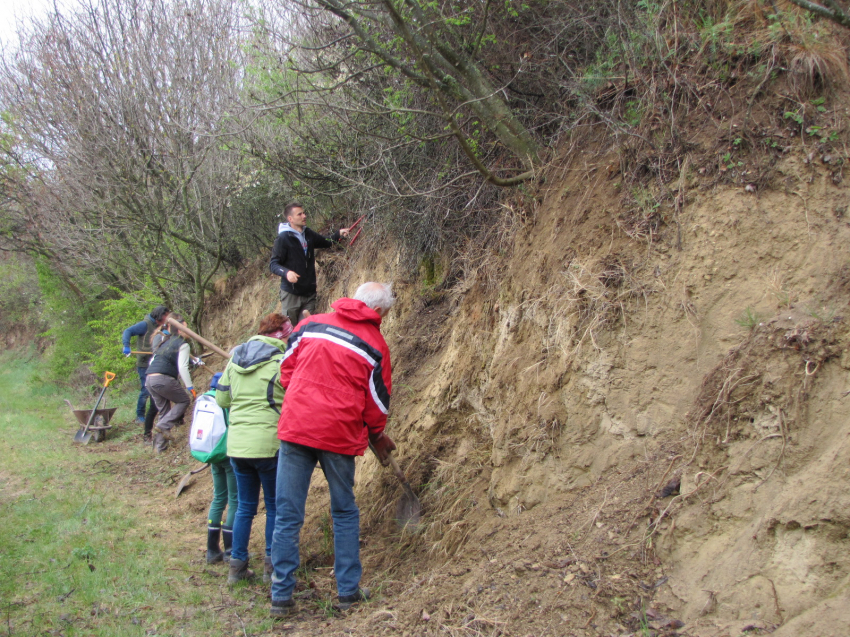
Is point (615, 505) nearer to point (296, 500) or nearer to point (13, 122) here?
point (296, 500)

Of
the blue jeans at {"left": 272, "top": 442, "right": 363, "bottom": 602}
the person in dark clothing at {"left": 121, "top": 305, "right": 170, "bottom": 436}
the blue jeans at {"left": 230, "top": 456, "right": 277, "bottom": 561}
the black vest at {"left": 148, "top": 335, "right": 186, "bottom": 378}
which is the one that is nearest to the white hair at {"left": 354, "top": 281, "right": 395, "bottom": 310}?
the blue jeans at {"left": 272, "top": 442, "right": 363, "bottom": 602}

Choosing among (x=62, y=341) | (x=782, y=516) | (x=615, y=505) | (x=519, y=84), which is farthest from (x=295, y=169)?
(x=62, y=341)

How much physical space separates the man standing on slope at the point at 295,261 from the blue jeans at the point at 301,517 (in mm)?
2936

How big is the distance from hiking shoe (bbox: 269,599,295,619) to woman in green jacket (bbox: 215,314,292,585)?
75cm

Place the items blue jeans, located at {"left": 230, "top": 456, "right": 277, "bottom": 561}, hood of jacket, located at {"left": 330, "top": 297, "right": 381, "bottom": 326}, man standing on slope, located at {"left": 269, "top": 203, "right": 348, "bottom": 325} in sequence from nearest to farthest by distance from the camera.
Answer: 1. hood of jacket, located at {"left": 330, "top": 297, "right": 381, "bottom": 326}
2. blue jeans, located at {"left": 230, "top": 456, "right": 277, "bottom": 561}
3. man standing on slope, located at {"left": 269, "top": 203, "right": 348, "bottom": 325}

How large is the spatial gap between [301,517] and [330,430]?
67cm

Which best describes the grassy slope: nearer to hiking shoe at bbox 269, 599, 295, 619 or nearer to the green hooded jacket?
hiking shoe at bbox 269, 599, 295, 619

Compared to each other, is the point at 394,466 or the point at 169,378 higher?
the point at 394,466

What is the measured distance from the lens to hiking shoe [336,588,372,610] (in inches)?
161

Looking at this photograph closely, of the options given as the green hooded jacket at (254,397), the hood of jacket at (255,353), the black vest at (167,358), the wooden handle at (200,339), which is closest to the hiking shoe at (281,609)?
the green hooded jacket at (254,397)

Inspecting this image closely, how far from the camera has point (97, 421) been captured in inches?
432

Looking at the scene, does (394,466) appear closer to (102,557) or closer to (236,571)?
(236,571)

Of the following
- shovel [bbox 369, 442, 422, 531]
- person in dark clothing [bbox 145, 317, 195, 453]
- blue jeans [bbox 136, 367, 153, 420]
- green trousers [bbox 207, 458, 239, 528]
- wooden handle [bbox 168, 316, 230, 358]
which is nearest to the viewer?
shovel [bbox 369, 442, 422, 531]

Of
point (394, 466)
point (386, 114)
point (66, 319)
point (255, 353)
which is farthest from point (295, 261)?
point (66, 319)
